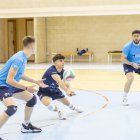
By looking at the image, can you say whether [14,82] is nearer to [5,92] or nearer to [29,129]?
[5,92]

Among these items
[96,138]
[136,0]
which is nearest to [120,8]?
[136,0]

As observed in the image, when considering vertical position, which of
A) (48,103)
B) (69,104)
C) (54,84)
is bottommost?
(69,104)

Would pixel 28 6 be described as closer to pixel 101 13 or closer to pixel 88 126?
pixel 101 13

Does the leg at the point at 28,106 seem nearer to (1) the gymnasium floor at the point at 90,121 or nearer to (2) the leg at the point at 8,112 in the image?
(1) the gymnasium floor at the point at 90,121

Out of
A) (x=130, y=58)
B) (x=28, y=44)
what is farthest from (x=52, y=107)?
(x=130, y=58)

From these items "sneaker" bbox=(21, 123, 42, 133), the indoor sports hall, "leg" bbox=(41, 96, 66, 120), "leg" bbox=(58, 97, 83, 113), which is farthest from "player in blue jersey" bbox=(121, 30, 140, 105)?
"sneaker" bbox=(21, 123, 42, 133)

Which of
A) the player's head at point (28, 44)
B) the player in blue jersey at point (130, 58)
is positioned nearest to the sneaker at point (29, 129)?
the player's head at point (28, 44)

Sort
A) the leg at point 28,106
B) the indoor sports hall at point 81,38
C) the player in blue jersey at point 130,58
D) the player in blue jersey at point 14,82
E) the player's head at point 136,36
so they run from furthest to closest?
1. the indoor sports hall at point 81,38
2. the player in blue jersey at point 130,58
3. the player's head at point 136,36
4. the leg at point 28,106
5. the player in blue jersey at point 14,82

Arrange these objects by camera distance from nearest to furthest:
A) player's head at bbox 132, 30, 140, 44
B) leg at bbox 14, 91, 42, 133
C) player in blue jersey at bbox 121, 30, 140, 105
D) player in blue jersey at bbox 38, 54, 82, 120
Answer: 1. leg at bbox 14, 91, 42, 133
2. player in blue jersey at bbox 38, 54, 82, 120
3. player's head at bbox 132, 30, 140, 44
4. player in blue jersey at bbox 121, 30, 140, 105

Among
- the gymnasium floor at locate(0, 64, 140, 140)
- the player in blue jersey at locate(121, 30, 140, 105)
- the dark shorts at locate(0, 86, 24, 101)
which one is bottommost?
the gymnasium floor at locate(0, 64, 140, 140)

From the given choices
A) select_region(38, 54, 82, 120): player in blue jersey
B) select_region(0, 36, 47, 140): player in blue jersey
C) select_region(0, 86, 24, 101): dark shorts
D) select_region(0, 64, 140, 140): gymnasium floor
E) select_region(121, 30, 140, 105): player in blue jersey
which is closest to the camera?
select_region(0, 36, 47, 140): player in blue jersey

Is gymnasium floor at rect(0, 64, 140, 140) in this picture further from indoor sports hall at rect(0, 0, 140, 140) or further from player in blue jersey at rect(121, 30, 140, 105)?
player in blue jersey at rect(121, 30, 140, 105)

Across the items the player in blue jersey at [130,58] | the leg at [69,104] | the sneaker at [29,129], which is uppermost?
the player in blue jersey at [130,58]

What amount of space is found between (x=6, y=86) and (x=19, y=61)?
495 mm
